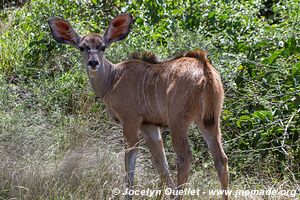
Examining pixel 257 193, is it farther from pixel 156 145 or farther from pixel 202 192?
pixel 156 145

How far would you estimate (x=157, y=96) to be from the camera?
21.1 ft

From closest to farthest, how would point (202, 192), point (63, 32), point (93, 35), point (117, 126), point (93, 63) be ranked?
point (202, 192) → point (93, 63) → point (93, 35) → point (63, 32) → point (117, 126)

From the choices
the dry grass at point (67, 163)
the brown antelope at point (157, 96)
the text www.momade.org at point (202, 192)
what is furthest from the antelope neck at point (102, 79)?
the text www.momade.org at point (202, 192)

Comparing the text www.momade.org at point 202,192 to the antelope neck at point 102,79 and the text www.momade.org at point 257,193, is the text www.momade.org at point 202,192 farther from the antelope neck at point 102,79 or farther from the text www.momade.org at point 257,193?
the antelope neck at point 102,79

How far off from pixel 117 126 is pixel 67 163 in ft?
4.48

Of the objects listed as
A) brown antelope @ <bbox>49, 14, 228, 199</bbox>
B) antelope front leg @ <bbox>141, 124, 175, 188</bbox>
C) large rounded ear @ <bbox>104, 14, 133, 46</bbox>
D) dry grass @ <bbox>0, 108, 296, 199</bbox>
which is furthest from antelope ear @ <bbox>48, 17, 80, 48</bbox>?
antelope front leg @ <bbox>141, 124, 175, 188</bbox>

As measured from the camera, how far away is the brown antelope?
593 centimetres

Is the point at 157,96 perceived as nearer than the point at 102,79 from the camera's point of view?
Yes

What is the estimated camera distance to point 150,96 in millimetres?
6520

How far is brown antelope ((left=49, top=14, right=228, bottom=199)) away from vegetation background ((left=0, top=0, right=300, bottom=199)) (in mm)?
308

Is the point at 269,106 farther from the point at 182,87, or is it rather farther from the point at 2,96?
the point at 2,96

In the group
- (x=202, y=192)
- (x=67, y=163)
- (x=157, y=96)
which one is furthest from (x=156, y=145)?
(x=67, y=163)

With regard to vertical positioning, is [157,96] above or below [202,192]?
above

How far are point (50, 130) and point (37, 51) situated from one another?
6.38ft
